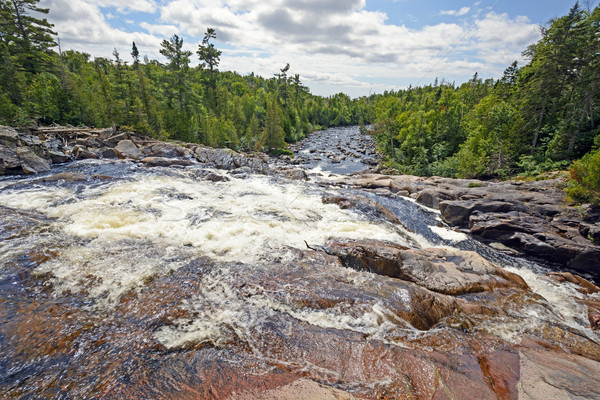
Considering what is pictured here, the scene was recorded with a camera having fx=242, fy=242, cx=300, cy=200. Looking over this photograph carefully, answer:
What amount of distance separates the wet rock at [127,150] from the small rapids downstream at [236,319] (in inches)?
633

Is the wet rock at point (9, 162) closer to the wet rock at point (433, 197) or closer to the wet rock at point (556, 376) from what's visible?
the wet rock at point (556, 376)

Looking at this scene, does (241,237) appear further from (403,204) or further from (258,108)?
(258,108)

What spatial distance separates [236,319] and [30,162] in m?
23.5

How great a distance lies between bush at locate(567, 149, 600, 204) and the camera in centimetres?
1505

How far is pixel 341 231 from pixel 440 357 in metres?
7.62

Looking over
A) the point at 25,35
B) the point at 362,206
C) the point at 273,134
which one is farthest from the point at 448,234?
the point at 25,35

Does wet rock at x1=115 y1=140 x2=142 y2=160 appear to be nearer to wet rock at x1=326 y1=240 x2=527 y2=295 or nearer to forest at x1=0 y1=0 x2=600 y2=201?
forest at x1=0 y1=0 x2=600 y2=201

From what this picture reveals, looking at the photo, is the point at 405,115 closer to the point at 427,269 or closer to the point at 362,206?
the point at 362,206

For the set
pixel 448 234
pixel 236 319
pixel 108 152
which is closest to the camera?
pixel 236 319

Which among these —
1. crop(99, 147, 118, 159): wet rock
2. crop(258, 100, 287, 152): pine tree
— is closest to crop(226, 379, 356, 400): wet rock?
crop(99, 147, 118, 159): wet rock

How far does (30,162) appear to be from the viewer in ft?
60.8

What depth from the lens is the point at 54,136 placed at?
26359 mm

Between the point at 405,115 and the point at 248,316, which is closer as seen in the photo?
the point at 248,316

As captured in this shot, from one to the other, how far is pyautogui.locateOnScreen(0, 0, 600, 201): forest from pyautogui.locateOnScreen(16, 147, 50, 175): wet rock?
9.95 meters
